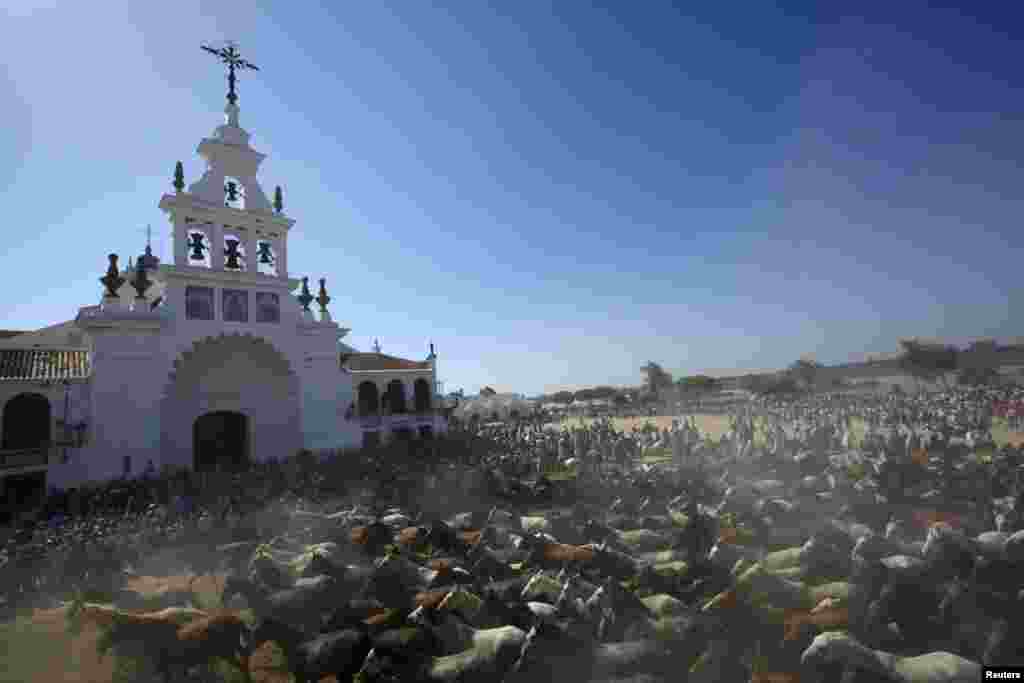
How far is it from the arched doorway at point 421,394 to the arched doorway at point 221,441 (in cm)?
1037

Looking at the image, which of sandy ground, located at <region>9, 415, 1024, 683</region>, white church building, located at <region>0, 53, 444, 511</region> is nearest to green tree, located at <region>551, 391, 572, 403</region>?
white church building, located at <region>0, 53, 444, 511</region>

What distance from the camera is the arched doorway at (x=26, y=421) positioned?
16.3m

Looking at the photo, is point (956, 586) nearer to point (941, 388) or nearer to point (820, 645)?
point (820, 645)

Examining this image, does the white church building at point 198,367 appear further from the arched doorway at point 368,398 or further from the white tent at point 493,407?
the white tent at point 493,407

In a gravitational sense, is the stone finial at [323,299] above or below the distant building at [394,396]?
above

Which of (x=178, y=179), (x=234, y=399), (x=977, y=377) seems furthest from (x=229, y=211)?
(x=977, y=377)

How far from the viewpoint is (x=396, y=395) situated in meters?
29.6

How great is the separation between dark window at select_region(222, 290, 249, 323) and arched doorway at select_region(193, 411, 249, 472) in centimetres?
424

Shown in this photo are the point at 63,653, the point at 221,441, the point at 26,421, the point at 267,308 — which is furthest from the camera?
the point at 267,308

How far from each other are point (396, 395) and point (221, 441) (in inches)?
406

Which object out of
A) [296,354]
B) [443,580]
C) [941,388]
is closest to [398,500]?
[443,580]

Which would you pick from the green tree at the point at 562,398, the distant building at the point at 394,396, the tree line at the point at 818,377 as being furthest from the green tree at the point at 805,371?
the distant building at the point at 394,396

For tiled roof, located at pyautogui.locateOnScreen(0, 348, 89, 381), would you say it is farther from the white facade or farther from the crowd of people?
the crowd of people

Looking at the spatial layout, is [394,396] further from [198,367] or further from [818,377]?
[818,377]
